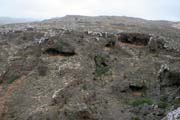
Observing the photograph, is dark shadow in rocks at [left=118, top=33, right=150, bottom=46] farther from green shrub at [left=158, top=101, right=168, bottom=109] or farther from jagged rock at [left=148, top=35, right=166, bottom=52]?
green shrub at [left=158, top=101, right=168, bottom=109]

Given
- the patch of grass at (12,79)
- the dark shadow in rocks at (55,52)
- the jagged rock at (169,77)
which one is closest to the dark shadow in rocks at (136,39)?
the dark shadow in rocks at (55,52)

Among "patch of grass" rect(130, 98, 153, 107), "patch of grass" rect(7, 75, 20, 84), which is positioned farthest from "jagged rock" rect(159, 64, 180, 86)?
"patch of grass" rect(7, 75, 20, 84)

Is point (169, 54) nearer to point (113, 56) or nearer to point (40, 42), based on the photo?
point (113, 56)

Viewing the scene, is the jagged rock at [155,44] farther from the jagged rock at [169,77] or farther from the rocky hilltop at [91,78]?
the jagged rock at [169,77]

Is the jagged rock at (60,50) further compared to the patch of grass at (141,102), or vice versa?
the jagged rock at (60,50)

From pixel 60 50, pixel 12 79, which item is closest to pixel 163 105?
pixel 60 50

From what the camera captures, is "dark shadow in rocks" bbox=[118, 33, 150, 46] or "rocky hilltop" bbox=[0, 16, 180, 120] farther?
"dark shadow in rocks" bbox=[118, 33, 150, 46]

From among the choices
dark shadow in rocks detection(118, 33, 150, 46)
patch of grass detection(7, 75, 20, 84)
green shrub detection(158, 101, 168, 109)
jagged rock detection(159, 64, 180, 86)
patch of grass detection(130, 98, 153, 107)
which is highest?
dark shadow in rocks detection(118, 33, 150, 46)

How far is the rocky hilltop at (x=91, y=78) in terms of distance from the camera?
27.8m

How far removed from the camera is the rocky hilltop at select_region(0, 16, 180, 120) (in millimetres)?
27766

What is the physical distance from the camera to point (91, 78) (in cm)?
3375

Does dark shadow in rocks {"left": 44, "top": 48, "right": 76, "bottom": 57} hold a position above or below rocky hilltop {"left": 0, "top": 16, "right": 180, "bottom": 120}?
above

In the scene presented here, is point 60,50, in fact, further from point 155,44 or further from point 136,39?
point 155,44

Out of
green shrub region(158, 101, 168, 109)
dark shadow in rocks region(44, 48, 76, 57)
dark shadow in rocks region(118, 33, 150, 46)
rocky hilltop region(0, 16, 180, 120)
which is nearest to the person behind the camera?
rocky hilltop region(0, 16, 180, 120)
